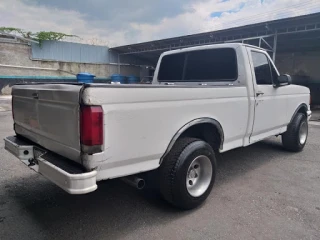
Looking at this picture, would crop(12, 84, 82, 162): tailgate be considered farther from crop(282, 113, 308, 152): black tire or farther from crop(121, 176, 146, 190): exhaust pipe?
crop(282, 113, 308, 152): black tire

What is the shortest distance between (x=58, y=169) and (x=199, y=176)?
5.85 feet

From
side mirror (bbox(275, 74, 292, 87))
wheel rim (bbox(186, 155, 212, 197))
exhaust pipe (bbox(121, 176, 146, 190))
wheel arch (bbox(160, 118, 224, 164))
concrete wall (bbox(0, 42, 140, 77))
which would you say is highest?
concrete wall (bbox(0, 42, 140, 77))

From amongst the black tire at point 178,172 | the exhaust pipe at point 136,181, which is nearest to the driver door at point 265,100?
the black tire at point 178,172

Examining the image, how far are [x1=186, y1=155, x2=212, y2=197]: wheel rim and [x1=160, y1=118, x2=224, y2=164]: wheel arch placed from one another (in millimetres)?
357

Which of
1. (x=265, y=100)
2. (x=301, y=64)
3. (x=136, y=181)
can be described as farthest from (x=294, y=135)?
(x=301, y=64)

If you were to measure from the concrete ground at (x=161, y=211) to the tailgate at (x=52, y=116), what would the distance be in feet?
2.78

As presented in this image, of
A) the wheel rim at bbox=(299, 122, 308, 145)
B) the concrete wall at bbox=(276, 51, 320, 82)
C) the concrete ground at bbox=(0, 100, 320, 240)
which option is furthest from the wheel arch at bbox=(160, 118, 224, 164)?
the concrete wall at bbox=(276, 51, 320, 82)

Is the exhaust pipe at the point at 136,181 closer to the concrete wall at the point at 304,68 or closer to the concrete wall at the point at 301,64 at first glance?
the concrete wall at the point at 304,68

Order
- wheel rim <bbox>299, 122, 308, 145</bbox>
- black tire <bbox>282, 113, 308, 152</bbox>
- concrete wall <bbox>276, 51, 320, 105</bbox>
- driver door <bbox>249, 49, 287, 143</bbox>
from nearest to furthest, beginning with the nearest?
driver door <bbox>249, 49, 287, 143</bbox>, black tire <bbox>282, 113, 308, 152</bbox>, wheel rim <bbox>299, 122, 308, 145</bbox>, concrete wall <bbox>276, 51, 320, 105</bbox>

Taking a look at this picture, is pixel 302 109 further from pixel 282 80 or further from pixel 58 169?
pixel 58 169

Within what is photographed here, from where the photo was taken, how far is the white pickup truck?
2.22 m

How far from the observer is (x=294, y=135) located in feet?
18.0

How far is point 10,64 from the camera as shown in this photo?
19.9 m

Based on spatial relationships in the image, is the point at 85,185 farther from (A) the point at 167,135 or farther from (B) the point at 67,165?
(A) the point at 167,135
